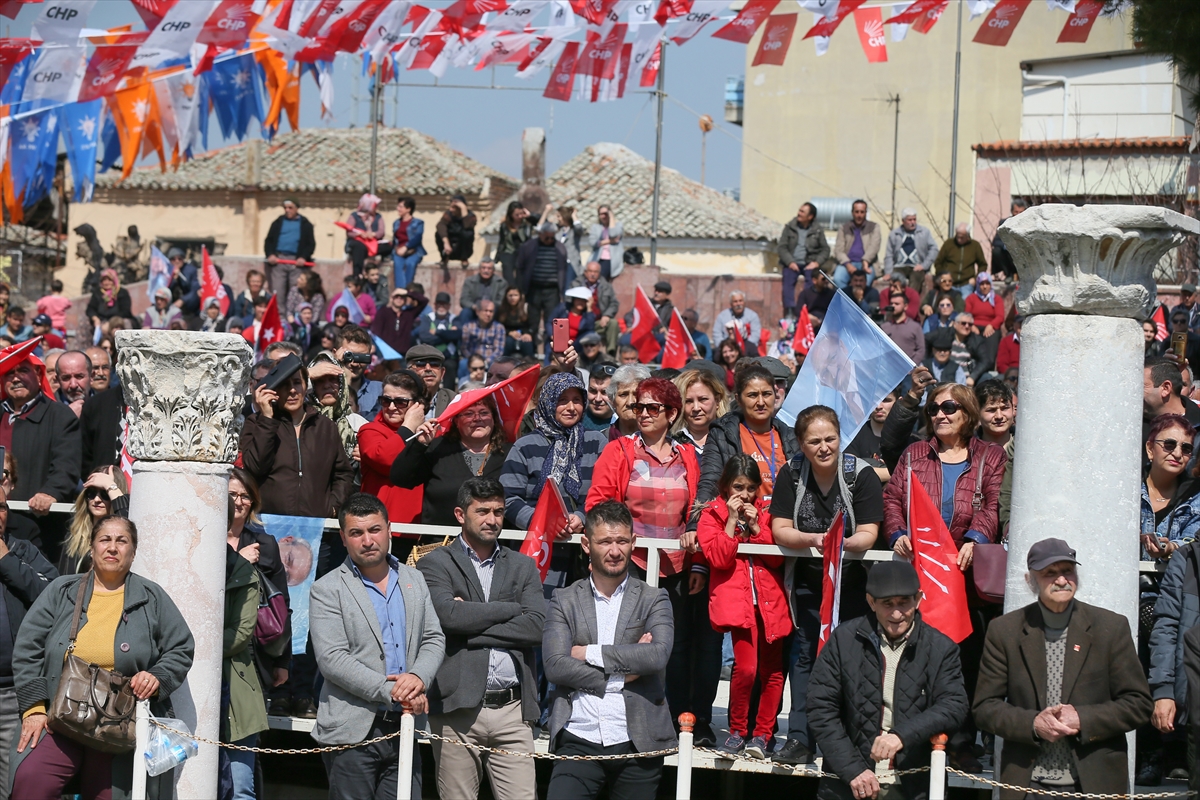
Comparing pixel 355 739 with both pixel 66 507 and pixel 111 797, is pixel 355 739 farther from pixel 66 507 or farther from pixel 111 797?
pixel 66 507

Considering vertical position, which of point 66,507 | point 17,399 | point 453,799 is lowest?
point 453,799

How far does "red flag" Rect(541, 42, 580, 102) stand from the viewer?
16.1m

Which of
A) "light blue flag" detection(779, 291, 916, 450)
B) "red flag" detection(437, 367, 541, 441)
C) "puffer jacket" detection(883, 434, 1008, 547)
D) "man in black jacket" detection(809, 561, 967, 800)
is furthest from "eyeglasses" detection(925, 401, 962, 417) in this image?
"red flag" detection(437, 367, 541, 441)

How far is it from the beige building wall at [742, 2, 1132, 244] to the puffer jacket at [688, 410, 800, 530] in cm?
2361

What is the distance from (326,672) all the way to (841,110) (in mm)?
29437

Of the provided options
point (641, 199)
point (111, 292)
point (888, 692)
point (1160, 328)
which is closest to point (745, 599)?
point (888, 692)

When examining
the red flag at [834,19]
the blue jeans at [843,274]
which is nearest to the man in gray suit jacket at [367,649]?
the red flag at [834,19]

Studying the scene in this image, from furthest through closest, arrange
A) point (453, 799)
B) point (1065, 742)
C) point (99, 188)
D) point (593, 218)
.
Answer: point (99, 188) → point (593, 218) → point (453, 799) → point (1065, 742)

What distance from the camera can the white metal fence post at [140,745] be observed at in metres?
6.67

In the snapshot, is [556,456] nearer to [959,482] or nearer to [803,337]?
[959,482]

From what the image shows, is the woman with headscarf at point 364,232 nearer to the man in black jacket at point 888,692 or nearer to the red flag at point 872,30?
the red flag at point 872,30

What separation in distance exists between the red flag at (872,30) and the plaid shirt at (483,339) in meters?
4.83

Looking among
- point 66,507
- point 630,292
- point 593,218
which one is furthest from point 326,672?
point 593,218

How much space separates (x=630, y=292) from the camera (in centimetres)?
2197
